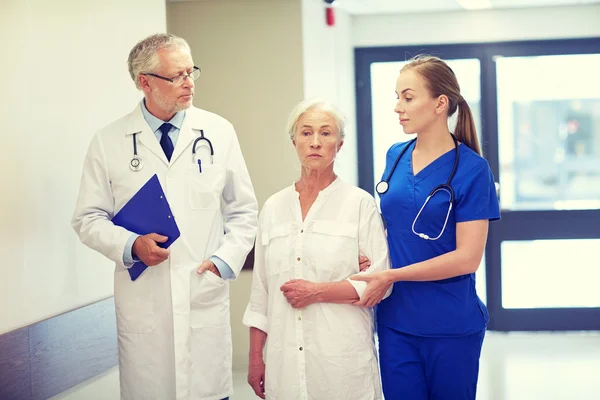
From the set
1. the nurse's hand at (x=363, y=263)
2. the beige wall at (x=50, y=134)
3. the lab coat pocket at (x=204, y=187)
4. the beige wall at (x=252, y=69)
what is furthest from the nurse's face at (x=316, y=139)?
the beige wall at (x=252, y=69)

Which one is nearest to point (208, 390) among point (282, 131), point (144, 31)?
point (144, 31)

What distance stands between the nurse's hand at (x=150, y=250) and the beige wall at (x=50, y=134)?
0.53m

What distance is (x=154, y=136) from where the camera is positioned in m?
2.45

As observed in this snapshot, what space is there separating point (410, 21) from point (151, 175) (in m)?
3.98

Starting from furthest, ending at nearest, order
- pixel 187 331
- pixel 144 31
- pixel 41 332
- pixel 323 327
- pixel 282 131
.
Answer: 1. pixel 282 131
2. pixel 144 31
3. pixel 41 332
4. pixel 187 331
5. pixel 323 327

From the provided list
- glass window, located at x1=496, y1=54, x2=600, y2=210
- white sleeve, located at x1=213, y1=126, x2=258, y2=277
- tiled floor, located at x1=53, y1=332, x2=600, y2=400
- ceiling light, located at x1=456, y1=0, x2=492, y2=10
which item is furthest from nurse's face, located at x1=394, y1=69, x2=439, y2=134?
glass window, located at x1=496, y1=54, x2=600, y2=210

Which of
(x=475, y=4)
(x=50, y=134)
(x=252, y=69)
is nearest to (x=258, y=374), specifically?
(x=50, y=134)

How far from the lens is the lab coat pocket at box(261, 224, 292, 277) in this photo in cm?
217

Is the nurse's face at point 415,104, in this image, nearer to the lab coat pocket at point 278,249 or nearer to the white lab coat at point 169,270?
the lab coat pocket at point 278,249

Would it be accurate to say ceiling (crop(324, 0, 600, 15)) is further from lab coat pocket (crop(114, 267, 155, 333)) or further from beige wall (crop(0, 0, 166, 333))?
lab coat pocket (crop(114, 267, 155, 333))

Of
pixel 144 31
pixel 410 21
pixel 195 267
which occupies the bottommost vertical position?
pixel 195 267

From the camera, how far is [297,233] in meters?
2.19

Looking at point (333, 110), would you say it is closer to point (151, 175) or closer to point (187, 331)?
point (151, 175)

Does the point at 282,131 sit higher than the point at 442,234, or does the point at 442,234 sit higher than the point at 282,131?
the point at 282,131
